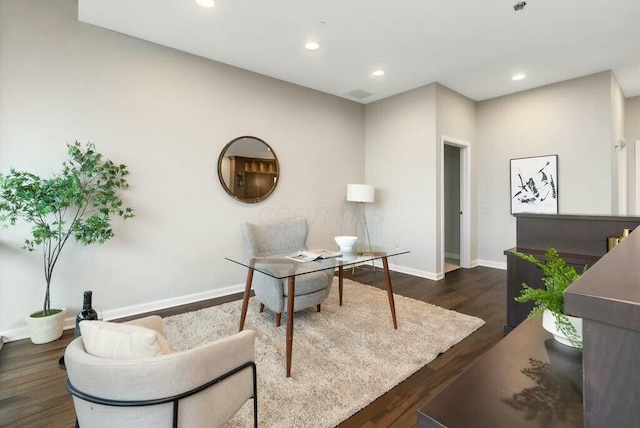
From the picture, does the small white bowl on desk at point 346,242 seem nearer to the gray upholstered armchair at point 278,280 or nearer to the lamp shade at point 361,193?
the gray upholstered armchair at point 278,280

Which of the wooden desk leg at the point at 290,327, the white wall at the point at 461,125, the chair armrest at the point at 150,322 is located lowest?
the wooden desk leg at the point at 290,327

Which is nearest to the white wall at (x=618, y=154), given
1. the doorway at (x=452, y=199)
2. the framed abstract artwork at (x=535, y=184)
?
the framed abstract artwork at (x=535, y=184)

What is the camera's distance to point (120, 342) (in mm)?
1107

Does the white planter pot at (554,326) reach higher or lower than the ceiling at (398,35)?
lower

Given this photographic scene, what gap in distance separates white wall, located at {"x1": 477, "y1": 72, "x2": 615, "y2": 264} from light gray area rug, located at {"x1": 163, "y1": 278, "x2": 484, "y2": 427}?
2.70m

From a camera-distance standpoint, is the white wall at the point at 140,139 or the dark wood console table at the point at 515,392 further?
the white wall at the point at 140,139

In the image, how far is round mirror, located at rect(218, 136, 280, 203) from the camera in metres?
3.79

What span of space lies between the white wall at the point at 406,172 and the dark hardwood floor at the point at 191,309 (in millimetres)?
1230

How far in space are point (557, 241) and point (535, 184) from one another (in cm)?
266

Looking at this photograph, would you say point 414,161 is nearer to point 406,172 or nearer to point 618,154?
point 406,172

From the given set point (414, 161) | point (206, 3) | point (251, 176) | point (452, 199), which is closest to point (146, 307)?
point (251, 176)

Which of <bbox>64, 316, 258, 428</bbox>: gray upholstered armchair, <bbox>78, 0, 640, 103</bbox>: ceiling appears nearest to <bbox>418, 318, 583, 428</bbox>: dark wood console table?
<bbox>64, 316, 258, 428</bbox>: gray upholstered armchair

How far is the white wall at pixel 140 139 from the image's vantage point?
8.57 feet

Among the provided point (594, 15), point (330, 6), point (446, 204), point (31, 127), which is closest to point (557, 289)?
point (330, 6)
